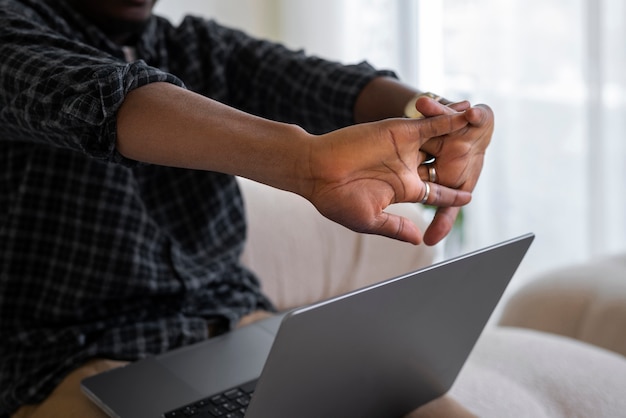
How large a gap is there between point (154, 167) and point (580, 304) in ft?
3.01

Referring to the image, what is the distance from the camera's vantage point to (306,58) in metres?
1.30

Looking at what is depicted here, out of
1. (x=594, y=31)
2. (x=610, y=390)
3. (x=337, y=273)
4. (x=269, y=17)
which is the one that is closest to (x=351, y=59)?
(x=269, y=17)

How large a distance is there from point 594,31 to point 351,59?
0.94 m

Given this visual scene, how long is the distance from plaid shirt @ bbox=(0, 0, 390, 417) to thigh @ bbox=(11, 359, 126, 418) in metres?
0.01

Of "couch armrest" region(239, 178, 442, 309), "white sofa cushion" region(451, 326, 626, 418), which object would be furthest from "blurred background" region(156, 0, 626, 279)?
"white sofa cushion" region(451, 326, 626, 418)

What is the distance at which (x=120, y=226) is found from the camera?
1.15m

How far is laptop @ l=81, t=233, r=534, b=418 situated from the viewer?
73cm

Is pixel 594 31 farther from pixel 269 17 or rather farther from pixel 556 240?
pixel 269 17

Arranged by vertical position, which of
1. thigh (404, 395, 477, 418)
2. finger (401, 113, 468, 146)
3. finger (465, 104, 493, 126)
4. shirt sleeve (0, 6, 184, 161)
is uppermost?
shirt sleeve (0, 6, 184, 161)

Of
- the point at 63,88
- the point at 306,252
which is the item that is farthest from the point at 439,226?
the point at 306,252

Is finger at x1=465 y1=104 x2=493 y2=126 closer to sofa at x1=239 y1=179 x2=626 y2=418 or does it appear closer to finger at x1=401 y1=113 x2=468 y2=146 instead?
finger at x1=401 y1=113 x2=468 y2=146

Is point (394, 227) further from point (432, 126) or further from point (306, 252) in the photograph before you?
point (306, 252)

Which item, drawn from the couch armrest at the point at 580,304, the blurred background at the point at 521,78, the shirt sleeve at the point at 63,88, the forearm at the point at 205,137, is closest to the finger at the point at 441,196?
the forearm at the point at 205,137

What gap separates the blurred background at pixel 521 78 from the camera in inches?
92.2
